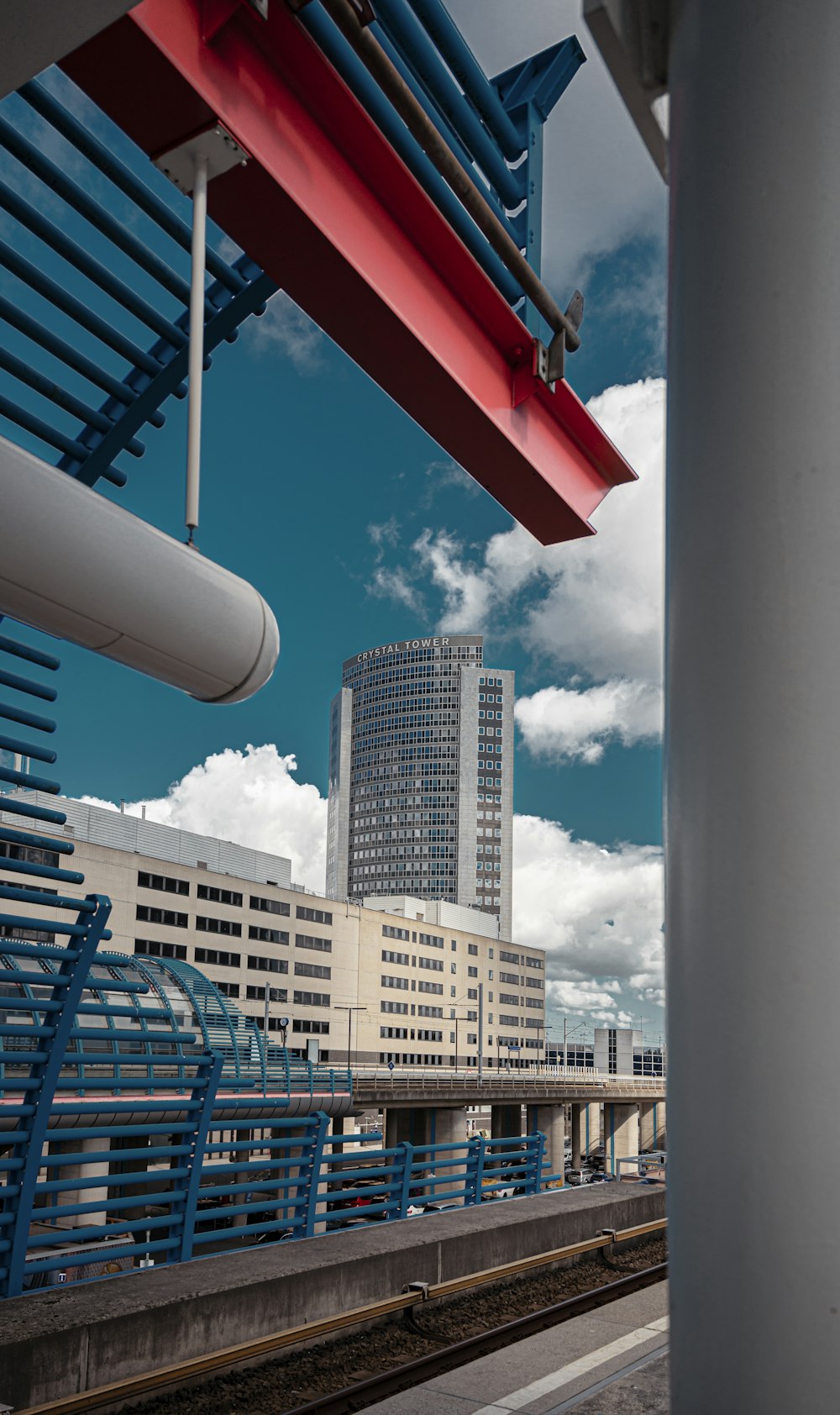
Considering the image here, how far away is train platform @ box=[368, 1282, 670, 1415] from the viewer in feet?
18.0

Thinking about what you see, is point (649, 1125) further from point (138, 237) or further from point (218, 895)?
point (138, 237)

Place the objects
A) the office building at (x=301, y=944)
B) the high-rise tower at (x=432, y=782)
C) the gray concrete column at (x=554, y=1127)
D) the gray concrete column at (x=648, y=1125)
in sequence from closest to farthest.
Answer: the gray concrete column at (x=554, y=1127) < the office building at (x=301, y=944) < the gray concrete column at (x=648, y=1125) < the high-rise tower at (x=432, y=782)

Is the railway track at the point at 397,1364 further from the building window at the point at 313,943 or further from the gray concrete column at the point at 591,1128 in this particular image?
the gray concrete column at the point at 591,1128

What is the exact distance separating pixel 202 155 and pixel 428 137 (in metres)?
0.89

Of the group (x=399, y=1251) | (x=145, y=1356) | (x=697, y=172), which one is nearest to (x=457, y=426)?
(x=697, y=172)

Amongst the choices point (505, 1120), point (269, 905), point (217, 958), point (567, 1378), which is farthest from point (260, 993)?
point (567, 1378)

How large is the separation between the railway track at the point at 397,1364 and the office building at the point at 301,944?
49.2m

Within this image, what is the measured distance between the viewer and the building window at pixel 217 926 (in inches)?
2881

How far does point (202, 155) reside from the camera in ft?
13.0

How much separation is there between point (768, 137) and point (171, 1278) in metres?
7.66

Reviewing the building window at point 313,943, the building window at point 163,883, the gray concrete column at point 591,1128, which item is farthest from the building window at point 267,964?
the gray concrete column at point 591,1128

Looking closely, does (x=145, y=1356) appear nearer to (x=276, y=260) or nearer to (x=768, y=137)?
(x=276, y=260)

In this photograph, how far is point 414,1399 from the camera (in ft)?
18.7

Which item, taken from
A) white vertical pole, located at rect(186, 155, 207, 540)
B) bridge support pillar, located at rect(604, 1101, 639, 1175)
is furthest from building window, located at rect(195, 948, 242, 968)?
white vertical pole, located at rect(186, 155, 207, 540)
